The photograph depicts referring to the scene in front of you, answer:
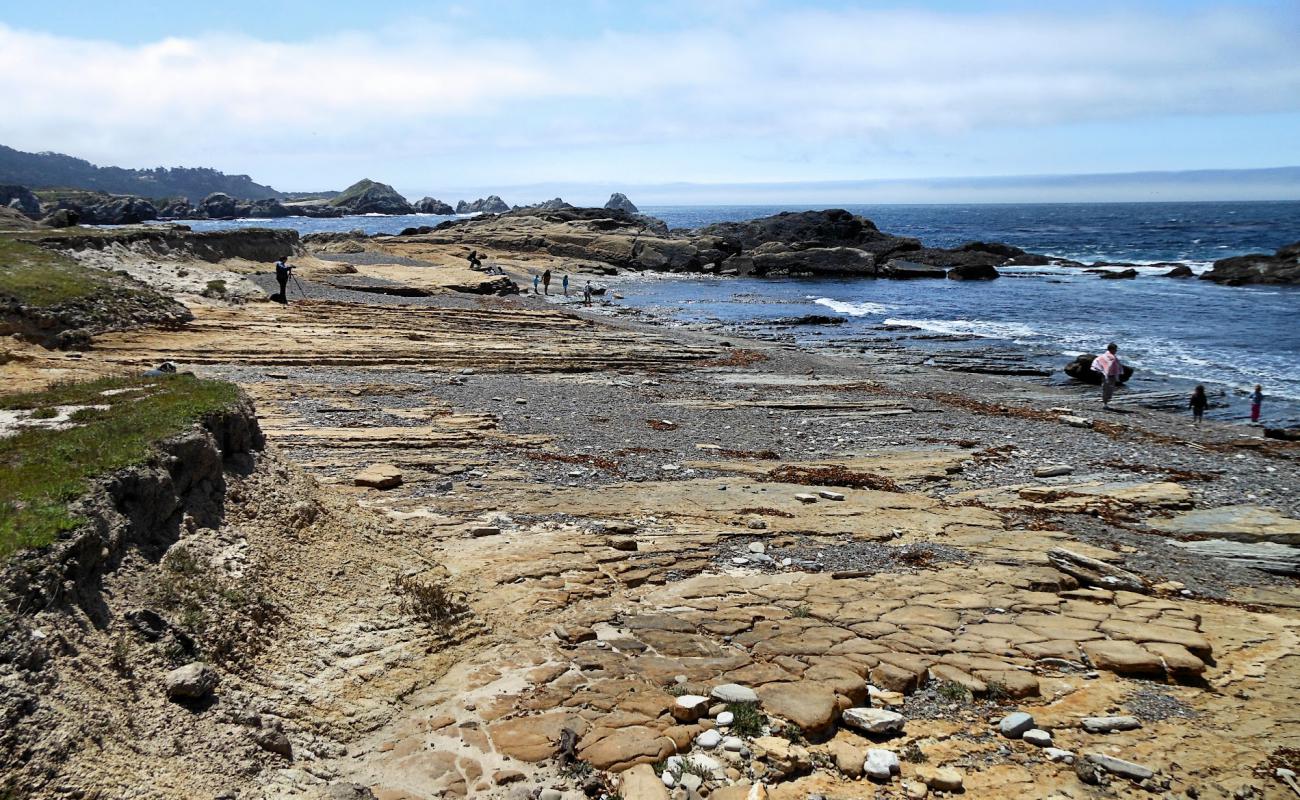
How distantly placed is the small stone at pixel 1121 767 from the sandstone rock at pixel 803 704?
2.20m

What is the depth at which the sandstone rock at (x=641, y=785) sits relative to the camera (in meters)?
6.56

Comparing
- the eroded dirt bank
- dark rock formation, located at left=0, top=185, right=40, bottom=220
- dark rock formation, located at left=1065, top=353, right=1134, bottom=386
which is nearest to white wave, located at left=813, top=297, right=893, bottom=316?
dark rock formation, located at left=1065, top=353, right=1134, bottom=386

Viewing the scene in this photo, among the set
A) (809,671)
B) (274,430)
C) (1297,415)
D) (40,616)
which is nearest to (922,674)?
(809,671)

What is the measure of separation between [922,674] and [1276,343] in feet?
127

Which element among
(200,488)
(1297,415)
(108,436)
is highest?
(108,436)

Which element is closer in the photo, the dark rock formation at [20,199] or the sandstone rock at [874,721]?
the sandstone rock at [874,721]

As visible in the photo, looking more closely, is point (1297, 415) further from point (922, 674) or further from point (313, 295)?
point (313, 295)

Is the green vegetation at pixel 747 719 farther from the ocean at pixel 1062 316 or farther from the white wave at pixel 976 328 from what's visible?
the white wave at pixel 976 328

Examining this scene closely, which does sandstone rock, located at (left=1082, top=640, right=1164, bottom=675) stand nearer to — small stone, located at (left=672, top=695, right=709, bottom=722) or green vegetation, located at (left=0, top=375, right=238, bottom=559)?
small stone, located at (left=672, top=695, right=709, bottom=722)

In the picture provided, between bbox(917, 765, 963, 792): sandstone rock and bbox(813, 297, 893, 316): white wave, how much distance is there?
4611cm

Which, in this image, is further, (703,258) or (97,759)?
(703,258)

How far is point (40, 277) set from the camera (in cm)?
2277

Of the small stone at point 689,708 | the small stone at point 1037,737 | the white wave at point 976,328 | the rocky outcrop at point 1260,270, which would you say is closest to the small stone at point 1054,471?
the small stone at point 1037,737

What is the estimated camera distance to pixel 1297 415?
1003 inches
